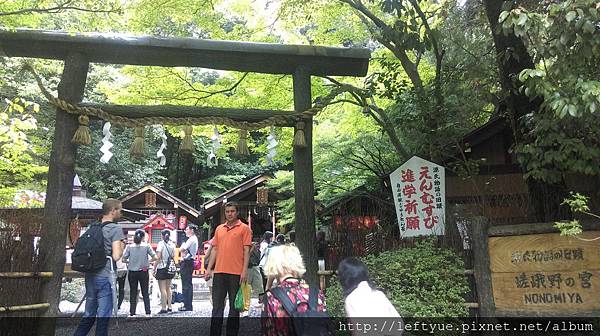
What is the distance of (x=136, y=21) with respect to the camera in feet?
28.0

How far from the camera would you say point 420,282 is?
227 inches

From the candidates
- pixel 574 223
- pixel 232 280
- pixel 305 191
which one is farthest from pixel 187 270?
pixel 574 223

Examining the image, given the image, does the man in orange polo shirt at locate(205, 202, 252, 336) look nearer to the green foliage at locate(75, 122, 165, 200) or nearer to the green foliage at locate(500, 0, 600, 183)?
the green foliage at locate(500, 0, 600, 183)

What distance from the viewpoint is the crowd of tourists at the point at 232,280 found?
3.09 m

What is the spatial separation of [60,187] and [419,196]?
539 cm

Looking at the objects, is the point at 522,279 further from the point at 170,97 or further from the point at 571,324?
the point at 170,97

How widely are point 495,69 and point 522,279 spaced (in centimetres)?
504

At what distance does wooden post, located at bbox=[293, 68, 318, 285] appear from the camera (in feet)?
21.0

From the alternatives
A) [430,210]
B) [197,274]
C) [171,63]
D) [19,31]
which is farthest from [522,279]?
[197,274]

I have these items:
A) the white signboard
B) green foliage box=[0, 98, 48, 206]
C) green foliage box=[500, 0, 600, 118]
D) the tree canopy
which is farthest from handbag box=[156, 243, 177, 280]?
green foliage box=[500, 0, 600, 118]

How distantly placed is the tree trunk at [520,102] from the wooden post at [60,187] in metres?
5.69

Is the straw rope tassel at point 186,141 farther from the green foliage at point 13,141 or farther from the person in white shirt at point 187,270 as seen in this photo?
the person in white shirt at point 187,270

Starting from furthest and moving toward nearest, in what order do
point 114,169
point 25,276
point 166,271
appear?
point 114,169 → point 166,271 → point 25,276

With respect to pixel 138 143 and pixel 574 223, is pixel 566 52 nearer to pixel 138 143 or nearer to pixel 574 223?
pixel 574 223
